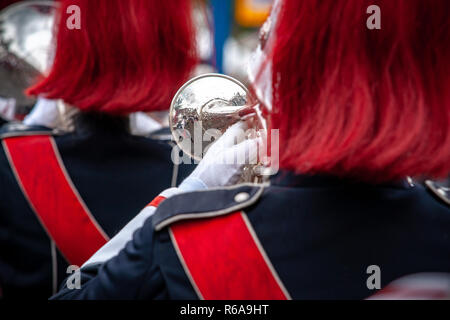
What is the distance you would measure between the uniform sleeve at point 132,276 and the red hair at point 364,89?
30 cm

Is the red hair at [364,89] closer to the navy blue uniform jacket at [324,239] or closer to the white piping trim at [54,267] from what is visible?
the navy blue uniform jacket at [324,239]

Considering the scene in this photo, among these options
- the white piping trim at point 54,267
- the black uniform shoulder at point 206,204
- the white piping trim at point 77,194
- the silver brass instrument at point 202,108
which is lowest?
the white piping trim at point 54,267

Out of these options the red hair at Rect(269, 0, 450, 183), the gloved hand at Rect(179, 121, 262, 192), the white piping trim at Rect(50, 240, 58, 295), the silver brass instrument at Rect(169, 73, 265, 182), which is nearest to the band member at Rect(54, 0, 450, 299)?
the red hair at Rect(269, 0, 450, 183)

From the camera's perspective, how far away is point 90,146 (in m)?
1.97

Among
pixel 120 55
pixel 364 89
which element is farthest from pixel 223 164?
pixel 120 55

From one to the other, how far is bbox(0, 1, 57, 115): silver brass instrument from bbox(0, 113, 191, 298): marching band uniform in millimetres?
1130

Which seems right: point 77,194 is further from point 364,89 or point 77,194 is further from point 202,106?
point 364,89

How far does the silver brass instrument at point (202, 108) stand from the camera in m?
1.49

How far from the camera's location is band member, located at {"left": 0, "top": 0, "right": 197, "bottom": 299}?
A: 1.82m

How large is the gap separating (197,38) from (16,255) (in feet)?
2.94

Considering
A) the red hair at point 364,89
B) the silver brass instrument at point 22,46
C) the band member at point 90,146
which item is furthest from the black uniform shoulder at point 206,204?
the silver brass instrument at point 22,46

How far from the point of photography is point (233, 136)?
1.39m

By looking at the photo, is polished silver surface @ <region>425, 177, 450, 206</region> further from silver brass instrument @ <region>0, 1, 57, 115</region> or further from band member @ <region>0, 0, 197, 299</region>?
silver brass instrument @ <region>0, 1, 57, 115</region>
